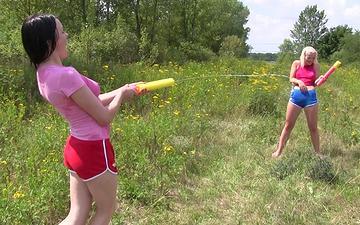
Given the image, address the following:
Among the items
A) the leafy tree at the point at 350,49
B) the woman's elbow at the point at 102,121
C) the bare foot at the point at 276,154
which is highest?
the woman's elbow at the point at 102,121

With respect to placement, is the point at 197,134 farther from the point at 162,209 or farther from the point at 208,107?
the point at 162,209

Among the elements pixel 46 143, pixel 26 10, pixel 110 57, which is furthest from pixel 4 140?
pixel 26 10

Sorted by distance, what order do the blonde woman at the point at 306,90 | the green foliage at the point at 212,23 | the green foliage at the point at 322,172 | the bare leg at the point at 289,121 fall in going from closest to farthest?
1. the green foliage at the point at 322,172
2. the blonde woman at the point at 306,90
3. the bare leg at the point at 289,121
4. the green foliage at the point at 212,23

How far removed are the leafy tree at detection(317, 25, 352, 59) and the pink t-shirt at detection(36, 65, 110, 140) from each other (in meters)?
66.3

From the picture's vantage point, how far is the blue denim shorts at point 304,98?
6090 mm

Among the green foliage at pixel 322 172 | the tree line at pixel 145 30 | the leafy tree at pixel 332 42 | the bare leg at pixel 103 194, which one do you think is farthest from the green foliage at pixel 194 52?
the leafy tree at pixel 332 42

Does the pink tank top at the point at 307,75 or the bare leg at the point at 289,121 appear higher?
the pink tank top at the point at 307,75

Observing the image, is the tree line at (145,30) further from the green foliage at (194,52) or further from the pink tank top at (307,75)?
the pink tank top at (307,75)

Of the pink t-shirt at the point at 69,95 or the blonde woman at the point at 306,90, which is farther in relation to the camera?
the blonde woman at the point at 306,90

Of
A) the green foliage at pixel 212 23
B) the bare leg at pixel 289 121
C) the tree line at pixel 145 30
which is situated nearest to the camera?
the bare leg at pixel 289 121

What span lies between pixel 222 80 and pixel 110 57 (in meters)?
9.77

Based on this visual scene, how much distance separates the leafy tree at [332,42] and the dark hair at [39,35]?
66.4m

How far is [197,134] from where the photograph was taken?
6617 millimetres

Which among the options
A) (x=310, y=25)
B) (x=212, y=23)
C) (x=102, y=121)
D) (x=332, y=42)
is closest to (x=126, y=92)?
(x=102, y=121)
